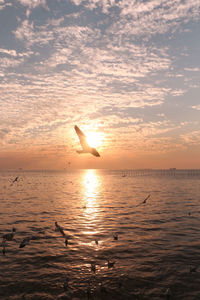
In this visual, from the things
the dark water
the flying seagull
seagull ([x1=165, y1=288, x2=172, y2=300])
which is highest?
the flying seagull

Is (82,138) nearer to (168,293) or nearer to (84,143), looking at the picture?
(84,143)

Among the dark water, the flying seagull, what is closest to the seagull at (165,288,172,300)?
the dark water

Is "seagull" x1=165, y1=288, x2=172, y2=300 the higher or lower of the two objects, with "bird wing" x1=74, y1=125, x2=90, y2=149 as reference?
lower

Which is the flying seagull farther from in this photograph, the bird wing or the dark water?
the dark water

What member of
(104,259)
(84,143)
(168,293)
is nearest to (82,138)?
(84,143)

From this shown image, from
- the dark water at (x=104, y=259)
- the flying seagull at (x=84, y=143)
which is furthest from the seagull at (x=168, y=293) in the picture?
the flying seagull at (x=84, y=143)

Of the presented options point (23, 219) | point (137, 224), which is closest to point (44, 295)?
point (137, 224)

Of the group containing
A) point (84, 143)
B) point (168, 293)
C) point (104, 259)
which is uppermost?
point (84, 143)

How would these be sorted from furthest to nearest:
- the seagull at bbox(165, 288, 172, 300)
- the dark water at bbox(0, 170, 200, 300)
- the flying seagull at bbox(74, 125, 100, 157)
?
1. the flying seagull at bbox(74, 125, 100, 157)
2. the dark water at bbox(0, 170, 200, 300)
3. the seagull at bbox(165, 288, 172, 300)

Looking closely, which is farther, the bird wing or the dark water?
the bird wing

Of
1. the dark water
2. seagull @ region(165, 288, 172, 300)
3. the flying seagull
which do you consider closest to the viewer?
seagull @ region(165, 288, 172, 300)

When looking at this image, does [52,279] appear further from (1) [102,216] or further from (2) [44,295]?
(1) [102,216]

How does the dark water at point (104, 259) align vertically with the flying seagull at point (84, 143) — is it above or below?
below

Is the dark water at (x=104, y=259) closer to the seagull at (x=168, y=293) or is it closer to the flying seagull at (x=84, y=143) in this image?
the seagull at (x=168, y=293)
